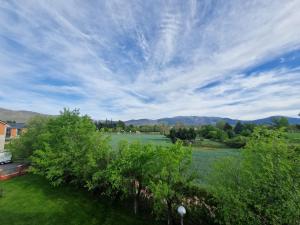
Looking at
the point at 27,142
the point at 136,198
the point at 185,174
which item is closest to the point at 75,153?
the point at 136,198

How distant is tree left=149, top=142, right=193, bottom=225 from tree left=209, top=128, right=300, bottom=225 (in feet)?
7.08

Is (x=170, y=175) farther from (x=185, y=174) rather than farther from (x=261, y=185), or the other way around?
(x=261, y=185)

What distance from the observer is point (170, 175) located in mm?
12750

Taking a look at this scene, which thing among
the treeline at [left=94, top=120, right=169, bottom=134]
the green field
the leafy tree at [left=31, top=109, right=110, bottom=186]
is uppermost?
the treeline at [left=94, top=120, right=169, bottom=134]

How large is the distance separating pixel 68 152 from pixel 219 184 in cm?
1373

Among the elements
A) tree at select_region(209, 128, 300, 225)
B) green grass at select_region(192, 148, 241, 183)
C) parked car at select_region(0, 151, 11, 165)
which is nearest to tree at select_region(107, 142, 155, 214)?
green grass at select_region(192, 148, 241, 183)

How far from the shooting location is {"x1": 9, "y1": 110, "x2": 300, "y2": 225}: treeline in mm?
9477

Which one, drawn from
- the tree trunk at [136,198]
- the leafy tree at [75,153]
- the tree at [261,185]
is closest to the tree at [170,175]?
the tree at [261,185]

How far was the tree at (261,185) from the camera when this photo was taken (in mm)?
8898

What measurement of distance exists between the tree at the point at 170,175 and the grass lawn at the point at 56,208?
7.59ft

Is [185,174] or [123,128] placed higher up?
[123,128]

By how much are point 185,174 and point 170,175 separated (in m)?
1.38

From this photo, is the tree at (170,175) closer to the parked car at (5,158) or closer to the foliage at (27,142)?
the foliage at (27,142)

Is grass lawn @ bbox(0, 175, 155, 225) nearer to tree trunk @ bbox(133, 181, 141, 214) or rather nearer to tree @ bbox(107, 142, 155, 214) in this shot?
tree trunk @ bbox(133, 181, 141, 214)
